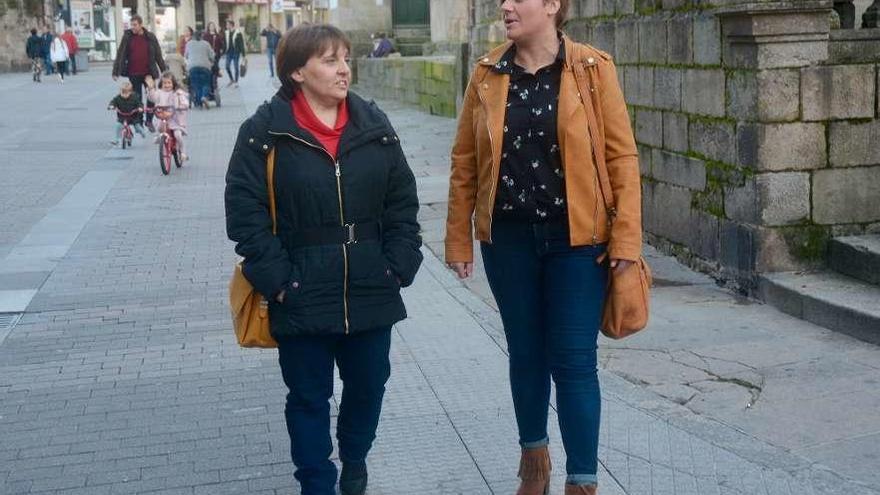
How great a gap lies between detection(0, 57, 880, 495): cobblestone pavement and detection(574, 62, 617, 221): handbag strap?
3.59 ft

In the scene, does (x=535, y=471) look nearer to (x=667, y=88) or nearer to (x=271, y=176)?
(x=271, y=176)

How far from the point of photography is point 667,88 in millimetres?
8781

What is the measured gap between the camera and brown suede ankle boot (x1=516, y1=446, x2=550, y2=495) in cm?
440

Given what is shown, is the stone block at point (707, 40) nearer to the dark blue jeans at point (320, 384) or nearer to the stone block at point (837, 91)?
the stone block at point (837, 91)

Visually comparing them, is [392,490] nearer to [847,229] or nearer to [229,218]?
[229,218]

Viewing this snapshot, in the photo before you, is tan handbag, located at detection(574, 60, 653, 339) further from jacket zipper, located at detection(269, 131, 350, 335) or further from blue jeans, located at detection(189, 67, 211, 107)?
blue jeans, located at detection(189, 67, 211, 107)

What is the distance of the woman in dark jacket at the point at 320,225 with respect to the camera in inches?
159

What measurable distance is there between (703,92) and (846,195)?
111 centimetres

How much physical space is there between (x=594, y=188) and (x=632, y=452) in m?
1.30

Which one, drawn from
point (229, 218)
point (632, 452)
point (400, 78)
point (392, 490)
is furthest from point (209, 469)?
point (400, 78)

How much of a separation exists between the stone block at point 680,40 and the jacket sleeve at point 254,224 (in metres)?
4.85

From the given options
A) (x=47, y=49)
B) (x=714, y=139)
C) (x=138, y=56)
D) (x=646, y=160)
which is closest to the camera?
(x=714, y=139)

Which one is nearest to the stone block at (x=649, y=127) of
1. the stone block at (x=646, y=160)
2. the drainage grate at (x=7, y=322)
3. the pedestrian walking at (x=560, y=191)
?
the stone block at (x=646, y=160)

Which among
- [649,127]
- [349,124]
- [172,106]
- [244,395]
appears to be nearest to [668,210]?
[649,127]
